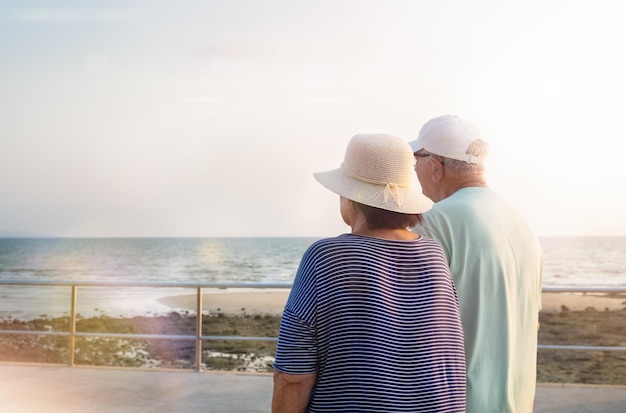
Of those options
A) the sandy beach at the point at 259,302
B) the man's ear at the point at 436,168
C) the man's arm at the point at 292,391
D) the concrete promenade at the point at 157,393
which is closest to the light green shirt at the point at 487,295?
the man's ear at the point at 436,168

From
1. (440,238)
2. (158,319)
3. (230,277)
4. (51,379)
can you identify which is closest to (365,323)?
(440,238)

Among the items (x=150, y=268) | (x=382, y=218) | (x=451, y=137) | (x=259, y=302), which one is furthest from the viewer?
(x=150, y=268)

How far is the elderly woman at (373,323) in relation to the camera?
4.64 ft

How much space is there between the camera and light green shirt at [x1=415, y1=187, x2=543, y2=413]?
1.72 meters

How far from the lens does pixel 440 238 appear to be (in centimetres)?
173

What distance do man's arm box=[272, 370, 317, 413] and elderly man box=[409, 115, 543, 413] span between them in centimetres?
45

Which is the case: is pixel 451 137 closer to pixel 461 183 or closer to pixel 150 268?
pixel 461 183

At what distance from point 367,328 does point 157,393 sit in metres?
4.19

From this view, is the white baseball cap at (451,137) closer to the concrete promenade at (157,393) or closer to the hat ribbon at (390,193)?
the hat ribbon at (390,193)

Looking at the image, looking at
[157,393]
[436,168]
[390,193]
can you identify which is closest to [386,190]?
[390,193]

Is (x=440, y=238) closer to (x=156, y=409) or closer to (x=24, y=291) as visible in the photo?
(x=156, y=409)

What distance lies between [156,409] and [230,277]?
35.9 metres

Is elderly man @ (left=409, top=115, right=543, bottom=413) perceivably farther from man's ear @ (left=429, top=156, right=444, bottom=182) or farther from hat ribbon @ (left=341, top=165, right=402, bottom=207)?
hat ribbon @ (left=341, top=165, right=402, bottom=207)

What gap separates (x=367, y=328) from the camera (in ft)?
4.69
